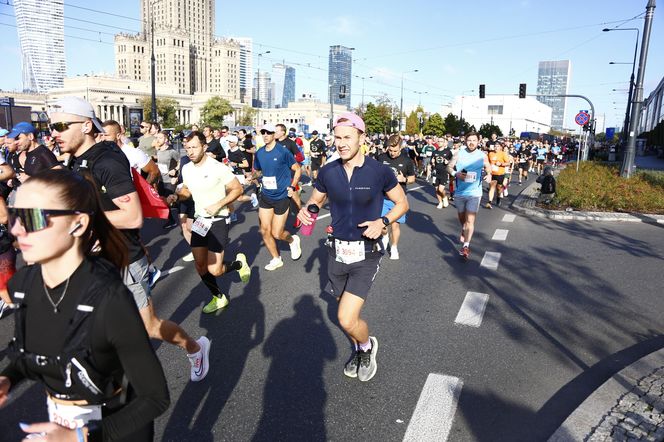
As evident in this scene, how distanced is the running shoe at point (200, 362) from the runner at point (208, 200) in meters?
1.51

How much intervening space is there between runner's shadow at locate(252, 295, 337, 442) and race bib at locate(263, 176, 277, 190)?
2.15 meters

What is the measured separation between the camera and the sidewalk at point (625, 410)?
3098 millimetres

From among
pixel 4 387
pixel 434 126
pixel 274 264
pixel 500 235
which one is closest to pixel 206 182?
pixel 274 264

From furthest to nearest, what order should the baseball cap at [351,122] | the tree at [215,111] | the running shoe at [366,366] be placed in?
the tree at [215,111] < the running shoe at [366,366] < the baseball cap at [351,122]

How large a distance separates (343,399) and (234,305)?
2.33m

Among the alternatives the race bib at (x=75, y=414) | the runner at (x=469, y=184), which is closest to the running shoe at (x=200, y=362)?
the race bib at (x=75, y=414)

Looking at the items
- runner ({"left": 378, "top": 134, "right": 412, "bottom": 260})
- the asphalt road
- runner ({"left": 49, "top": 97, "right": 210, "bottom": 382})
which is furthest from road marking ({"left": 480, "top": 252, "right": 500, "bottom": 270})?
runner ({"left": 49, "top": 97, "right": 210, "bottom": 382})

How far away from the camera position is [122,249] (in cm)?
203

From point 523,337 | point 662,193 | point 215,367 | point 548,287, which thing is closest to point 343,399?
point 215,367

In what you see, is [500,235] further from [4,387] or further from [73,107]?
[4,387]

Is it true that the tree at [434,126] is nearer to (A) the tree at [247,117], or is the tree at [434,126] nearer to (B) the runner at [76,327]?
(A) the tree at [247,117]

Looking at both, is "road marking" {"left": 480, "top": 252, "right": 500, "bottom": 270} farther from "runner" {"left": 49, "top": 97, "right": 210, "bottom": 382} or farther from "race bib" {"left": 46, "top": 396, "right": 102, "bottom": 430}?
"race bib" {"left": 46, "top": 396, "right": 102, "bottom": 430}

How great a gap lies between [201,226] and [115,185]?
1.93 m

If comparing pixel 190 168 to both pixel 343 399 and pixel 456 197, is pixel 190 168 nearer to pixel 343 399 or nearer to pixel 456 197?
pixel 343 399
